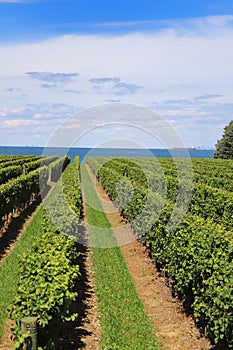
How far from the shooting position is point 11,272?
492 inches

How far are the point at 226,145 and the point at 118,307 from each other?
206 ft

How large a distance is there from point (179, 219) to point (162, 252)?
113 centimetres

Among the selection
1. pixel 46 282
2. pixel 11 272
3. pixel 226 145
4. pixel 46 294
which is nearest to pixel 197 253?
pixel 46 282

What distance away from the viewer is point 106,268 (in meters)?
13.6

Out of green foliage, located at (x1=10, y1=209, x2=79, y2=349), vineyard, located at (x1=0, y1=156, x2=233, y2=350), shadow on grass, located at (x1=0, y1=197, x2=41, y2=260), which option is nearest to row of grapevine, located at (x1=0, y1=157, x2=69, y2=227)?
vineyard, located at (x1=0, y1=156, x2=233, y2=350)

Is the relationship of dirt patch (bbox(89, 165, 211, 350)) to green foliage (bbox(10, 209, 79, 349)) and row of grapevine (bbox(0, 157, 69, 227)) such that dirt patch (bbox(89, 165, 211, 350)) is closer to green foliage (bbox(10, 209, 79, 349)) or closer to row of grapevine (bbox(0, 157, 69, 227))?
green foliage (bbox(10, 209, 79, 349))

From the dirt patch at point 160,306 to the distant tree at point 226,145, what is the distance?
55273 millimetres

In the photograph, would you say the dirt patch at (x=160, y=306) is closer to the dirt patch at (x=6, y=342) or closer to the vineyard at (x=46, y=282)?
the vineyard at (x=46, y=282)

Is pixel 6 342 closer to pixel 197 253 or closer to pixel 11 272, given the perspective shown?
pixel 197 253

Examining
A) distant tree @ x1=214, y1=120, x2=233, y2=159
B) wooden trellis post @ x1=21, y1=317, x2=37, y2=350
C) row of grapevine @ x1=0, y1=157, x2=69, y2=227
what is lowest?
wooden trellis post @ x1=21, y1=317, x2=37, y2=350

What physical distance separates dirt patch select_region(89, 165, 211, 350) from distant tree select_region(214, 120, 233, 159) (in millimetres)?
55273

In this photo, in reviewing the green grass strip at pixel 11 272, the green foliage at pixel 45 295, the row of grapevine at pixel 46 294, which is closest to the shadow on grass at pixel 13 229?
the green grass strip at pixel 11 272

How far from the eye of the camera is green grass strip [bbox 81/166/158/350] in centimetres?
870

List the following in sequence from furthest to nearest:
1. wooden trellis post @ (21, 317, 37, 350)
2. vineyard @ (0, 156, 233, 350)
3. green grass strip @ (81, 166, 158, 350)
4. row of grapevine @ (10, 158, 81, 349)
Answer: green grass strip @ (81, 166, 158, 350) → vineyard @ (0, 156, 233, 350) → row of grapevine @ (10, 158, 81, 349) → wooden trellis post @ (21, 317, 37, 350)
